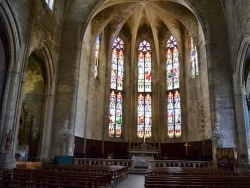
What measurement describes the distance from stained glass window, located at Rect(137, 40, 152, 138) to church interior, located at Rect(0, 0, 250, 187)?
0.41 ft

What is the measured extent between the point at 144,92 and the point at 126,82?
8.67 ft

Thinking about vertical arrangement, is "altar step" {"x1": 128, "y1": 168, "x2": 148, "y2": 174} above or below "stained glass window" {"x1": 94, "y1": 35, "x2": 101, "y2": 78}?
below

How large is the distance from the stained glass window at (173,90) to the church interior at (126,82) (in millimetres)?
123

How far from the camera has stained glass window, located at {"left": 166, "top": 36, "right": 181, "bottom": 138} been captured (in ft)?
93.2

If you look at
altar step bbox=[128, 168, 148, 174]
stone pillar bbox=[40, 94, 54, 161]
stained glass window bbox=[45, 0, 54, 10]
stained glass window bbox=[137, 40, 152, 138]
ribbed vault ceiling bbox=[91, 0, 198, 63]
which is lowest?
altar step bbox=[128, 168, 148, 174]

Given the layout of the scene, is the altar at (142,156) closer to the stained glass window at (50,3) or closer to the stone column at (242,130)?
the stone column at (242,130)

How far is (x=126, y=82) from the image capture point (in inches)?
1231

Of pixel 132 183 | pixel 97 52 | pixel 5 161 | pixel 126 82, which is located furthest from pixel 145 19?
pixel 5 161

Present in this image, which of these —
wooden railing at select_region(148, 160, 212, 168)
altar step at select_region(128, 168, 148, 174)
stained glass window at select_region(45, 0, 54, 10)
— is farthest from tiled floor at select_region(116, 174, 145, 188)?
stained glass window at select_region(45, 0, 54, 10)

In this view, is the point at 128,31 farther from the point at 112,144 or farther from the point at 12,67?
the point at 12,67

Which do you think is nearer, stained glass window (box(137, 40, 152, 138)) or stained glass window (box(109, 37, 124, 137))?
stained glass window (box(109, 37, 124, 137))

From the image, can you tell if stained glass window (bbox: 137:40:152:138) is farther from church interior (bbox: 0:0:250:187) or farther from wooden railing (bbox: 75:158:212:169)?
wooden railing (bbox: 75:158:212:169)

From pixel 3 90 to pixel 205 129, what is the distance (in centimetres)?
1763

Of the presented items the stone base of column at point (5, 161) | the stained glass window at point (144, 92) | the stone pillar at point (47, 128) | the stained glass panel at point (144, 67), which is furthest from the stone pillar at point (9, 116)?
the stained glass panel at point (144, 67)
